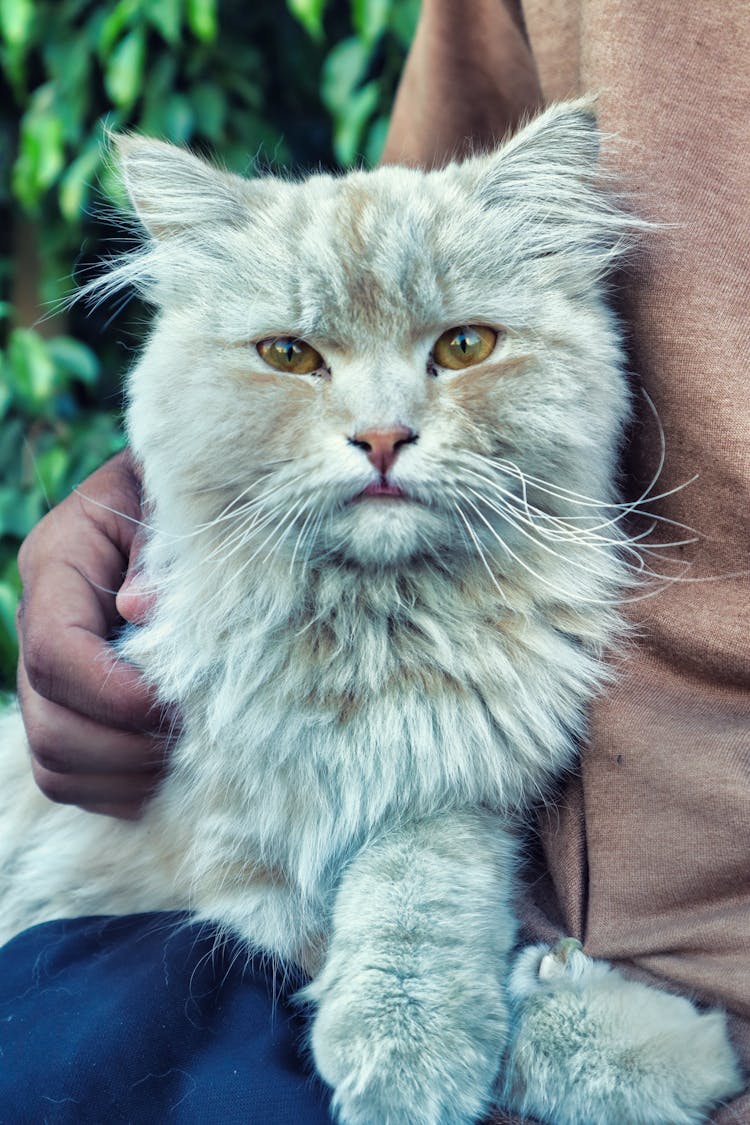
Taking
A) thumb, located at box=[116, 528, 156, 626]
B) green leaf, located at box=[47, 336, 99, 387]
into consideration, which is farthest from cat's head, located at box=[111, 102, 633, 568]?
green leaf, located at box=[47, 336, 99, 387]

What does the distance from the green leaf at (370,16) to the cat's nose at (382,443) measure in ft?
5.41

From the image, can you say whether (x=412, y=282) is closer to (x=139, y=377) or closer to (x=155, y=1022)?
(x=139, y=377)

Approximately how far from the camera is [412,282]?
1096 mm

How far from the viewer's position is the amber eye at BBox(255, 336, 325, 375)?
1.13 m

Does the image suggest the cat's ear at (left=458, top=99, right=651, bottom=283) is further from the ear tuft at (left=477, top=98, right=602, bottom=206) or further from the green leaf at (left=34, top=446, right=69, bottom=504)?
the green leaf at (left=34, top=446, right=69, bottom=504)

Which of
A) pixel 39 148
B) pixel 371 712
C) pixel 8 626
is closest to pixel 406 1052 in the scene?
pixel 371 712

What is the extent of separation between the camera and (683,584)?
1031 mm

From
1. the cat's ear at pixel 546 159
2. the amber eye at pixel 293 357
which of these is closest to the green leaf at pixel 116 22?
the cat's ear at pixel 546 159

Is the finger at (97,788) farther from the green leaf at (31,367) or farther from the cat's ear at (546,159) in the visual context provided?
the green leaf at (31,367)

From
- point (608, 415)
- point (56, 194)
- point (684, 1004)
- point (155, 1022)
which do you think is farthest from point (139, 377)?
point (56, 194)

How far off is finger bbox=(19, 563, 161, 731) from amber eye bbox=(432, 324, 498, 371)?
0.52 metres

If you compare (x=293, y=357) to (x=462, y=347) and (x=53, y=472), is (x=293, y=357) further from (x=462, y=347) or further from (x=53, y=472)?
(x=53, y=472)

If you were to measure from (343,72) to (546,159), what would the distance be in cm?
144

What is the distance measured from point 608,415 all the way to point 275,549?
0.39 m
